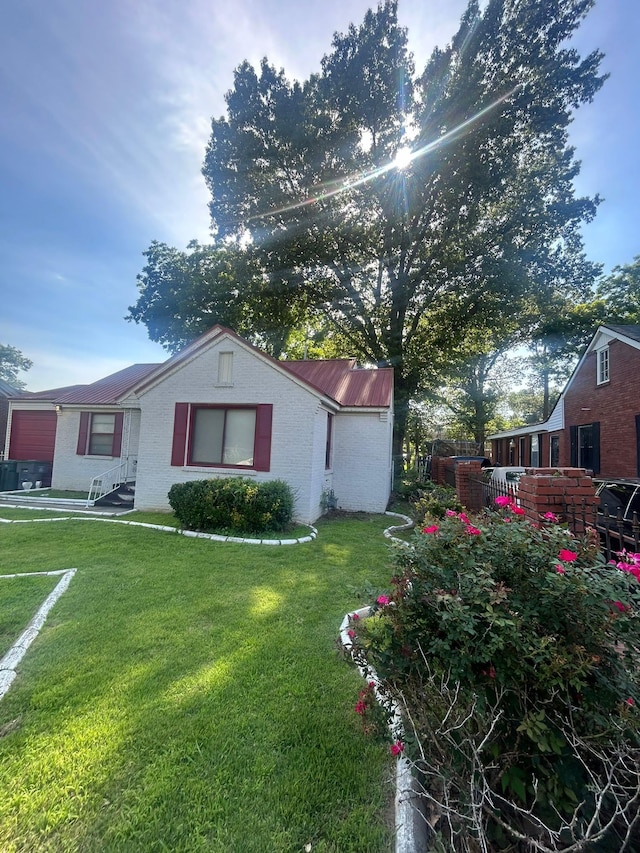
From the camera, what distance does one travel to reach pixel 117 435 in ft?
40.8

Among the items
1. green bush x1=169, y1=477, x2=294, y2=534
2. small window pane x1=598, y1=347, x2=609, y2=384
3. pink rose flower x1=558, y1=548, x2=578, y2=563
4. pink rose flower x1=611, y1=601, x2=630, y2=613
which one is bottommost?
green bush x1=169, y1=477, x2=294, y2=534

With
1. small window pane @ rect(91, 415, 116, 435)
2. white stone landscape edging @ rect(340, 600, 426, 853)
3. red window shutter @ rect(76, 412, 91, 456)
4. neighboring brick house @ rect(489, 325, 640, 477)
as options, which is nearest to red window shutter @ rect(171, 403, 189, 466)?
small window pane @ rect(91, 415, 116, 435)

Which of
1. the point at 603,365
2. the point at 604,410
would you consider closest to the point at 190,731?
the point at 604,410

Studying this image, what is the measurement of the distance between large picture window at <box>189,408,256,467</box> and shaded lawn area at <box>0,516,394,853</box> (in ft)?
17.2

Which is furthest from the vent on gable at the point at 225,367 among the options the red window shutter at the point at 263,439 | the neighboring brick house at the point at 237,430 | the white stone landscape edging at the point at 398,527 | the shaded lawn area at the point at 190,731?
the shaded lawn area at the point at 190,731

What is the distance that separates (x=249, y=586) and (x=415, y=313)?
63.5 ft

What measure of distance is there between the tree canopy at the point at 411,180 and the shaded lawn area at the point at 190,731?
16586 mm

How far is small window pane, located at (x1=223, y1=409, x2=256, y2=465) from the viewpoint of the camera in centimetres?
981

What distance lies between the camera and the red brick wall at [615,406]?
39.1 ft

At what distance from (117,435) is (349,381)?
831 centimetres

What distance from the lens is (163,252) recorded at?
2181 centimetres

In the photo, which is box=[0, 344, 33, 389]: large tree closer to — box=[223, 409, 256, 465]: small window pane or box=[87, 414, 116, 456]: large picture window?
box=[87, 414, 116, 456]: large picture window

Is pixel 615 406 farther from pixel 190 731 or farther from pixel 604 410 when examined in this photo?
pixel 190 731

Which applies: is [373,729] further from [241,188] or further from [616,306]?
[616,306]
